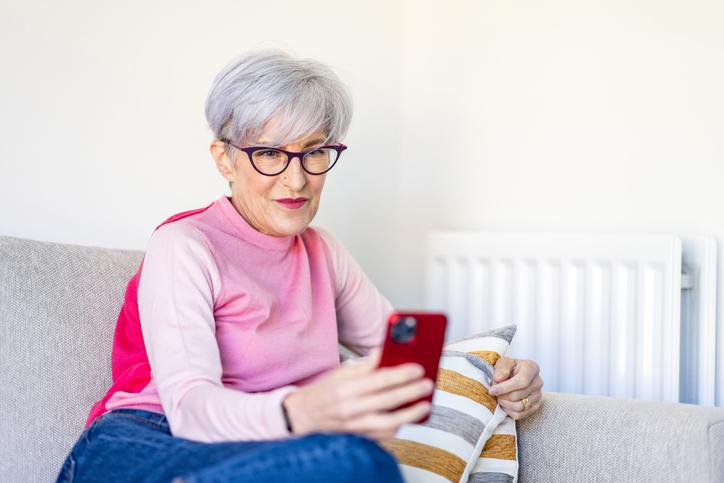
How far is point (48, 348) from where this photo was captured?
36.0 inches

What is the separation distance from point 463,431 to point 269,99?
1.96 feet

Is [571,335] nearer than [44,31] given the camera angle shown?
A: No

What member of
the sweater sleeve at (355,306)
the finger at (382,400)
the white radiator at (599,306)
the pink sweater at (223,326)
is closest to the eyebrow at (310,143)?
the pink sweater at (223,326)

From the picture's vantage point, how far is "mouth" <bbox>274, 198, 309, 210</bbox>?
1.06 meters

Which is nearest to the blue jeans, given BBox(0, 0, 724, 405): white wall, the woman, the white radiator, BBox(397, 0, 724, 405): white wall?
the woman

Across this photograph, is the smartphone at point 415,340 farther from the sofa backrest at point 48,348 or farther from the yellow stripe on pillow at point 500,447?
the sofa backrest at point 48,348

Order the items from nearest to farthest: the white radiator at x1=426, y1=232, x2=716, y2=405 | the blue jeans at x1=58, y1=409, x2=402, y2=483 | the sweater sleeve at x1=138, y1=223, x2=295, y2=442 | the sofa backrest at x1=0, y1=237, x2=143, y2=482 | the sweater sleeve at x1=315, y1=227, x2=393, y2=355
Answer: the blue jeans at x1=58, y1=409, x2=402, y2=483
the sweater sleeve at x1=138, y1=223, x2=295, y2=442
the sofa backrest at x1=0, y1=237, x2=143, y2=482
the sweater sleeve at x1=315, y1=227, x2=393, y2=355
the white radiator at x1=426, y1=232, x2=716, y2=405

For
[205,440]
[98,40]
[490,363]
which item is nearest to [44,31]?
[98,40]

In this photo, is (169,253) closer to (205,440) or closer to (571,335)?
(205,440)

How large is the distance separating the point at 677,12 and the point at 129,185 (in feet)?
4.38

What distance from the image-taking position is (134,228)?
4.42ft

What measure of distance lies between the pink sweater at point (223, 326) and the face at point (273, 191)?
0.09 feet

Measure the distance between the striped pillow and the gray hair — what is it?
1.52ft

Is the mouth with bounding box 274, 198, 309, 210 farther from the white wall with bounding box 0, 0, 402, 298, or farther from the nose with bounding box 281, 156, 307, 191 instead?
the white wall with bounding box 0, 0, 402, 298
